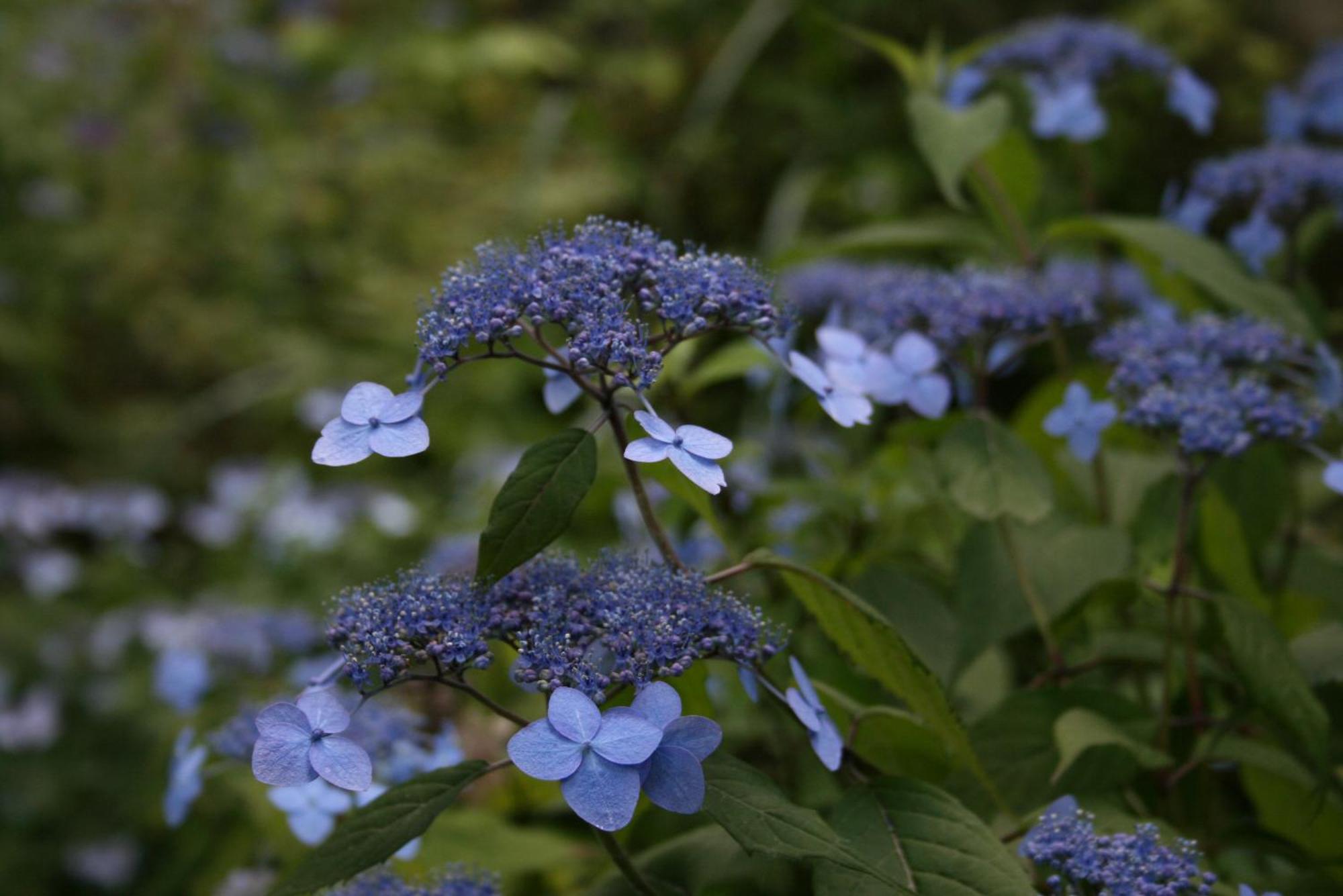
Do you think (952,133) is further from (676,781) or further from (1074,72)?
(676,781)

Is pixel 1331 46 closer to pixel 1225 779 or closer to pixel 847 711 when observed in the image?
pixel 1225 779

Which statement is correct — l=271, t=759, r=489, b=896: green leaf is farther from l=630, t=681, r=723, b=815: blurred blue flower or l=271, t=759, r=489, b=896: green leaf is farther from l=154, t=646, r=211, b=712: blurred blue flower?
l=154, t=646, r=211, b=712: blurred blue flower

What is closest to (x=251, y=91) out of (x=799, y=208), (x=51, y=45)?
(x=51, y=45)

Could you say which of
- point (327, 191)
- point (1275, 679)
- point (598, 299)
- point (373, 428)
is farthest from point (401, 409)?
point (327, 191)

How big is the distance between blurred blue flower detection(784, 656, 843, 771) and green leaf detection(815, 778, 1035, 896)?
0.04 m

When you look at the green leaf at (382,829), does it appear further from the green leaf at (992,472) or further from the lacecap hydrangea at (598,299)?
the green leaf at (992,472)

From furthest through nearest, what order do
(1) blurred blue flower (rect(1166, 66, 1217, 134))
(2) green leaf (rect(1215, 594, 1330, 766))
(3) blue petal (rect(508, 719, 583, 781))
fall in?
(1) blurred blue flower (rect(1166, 66, 1217, 134))
(2) green leaf (rect(1215, 594, 1330, 766))
(3) blue petal (rect(508, 719, 583, 781))

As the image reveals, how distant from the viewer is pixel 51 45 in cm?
378

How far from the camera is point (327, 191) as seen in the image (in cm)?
356

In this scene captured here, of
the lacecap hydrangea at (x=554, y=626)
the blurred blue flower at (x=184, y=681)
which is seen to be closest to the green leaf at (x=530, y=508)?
the lacecap hydrangea at (x=554, y=626)

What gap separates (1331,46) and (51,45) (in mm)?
3656

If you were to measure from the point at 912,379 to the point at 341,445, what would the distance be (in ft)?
1.53

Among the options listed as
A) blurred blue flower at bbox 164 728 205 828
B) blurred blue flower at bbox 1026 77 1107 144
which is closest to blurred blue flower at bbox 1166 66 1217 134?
blurred blue flower at bbox 1026 77 1107 144

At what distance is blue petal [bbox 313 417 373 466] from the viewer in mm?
651
